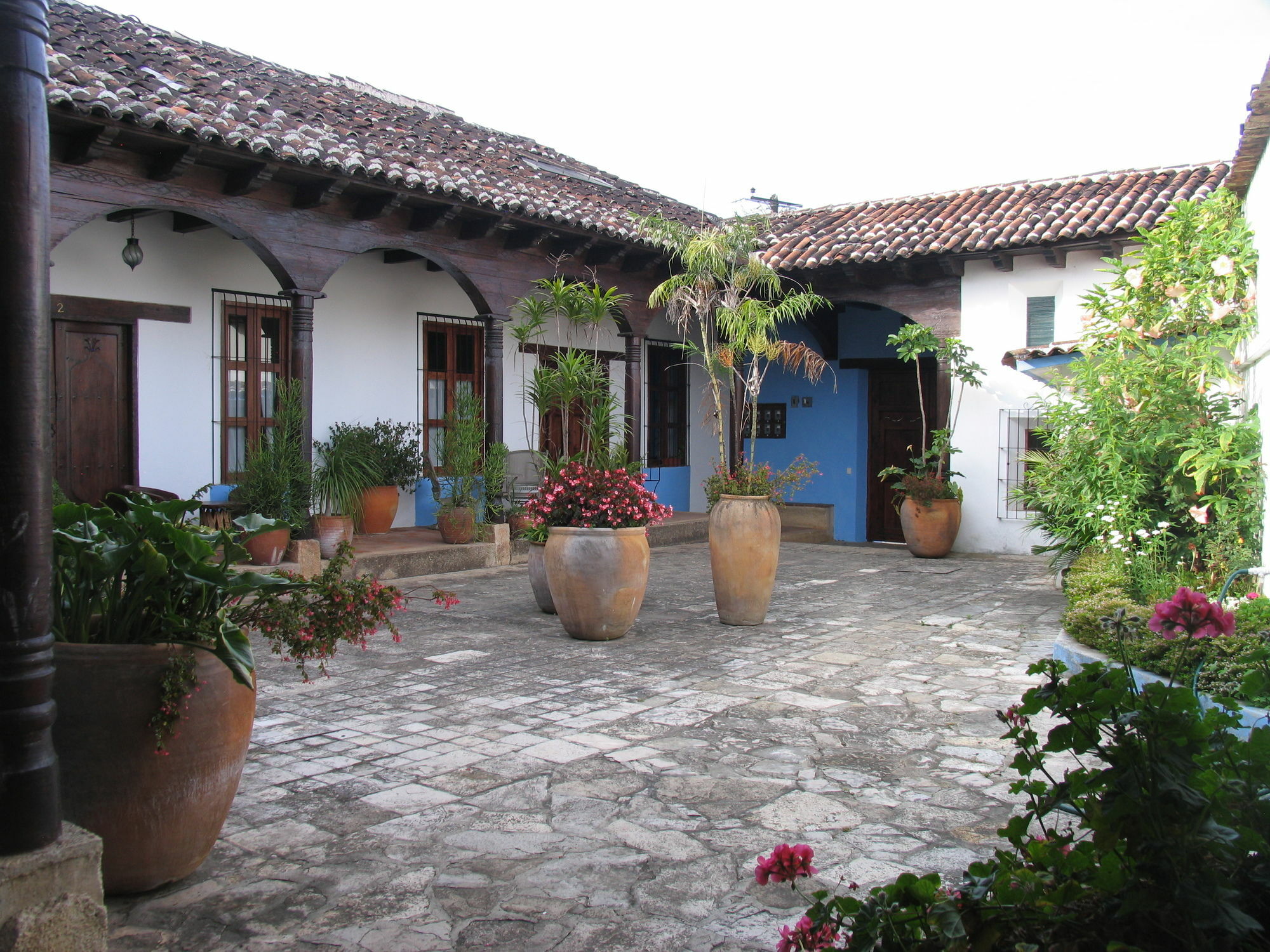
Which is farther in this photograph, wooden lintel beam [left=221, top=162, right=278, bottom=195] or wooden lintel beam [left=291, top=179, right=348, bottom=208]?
wooden lintel beam [left=291, top=179, right=348, bottom=208]

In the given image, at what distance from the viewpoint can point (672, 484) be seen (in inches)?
585

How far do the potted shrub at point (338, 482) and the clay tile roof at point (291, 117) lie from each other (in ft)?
8.42

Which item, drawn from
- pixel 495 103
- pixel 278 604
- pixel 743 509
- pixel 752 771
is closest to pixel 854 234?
pixel 743 509

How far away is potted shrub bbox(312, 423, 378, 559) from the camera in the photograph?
30.1 ft

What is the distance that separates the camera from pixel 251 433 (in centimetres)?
962

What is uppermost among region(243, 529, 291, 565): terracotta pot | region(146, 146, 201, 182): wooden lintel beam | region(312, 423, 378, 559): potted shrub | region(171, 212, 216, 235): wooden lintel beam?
region(146, 146, 201, 182): wooden lintel beam

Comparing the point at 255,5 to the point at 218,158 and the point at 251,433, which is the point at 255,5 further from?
the point at 251,433

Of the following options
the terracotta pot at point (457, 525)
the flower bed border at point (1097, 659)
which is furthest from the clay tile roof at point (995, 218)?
the flower bed border at point (1097, 659)

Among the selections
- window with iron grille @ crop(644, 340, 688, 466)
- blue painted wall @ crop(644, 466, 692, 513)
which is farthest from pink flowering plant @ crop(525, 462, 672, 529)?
window with iron grille @ crop(644, 340, 688, 466)

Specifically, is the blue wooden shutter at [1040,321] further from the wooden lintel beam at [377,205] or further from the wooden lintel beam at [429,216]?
the wooden lintel beam at [377,205]

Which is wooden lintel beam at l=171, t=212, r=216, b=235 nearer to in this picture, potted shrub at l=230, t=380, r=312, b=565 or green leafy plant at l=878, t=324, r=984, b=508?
potted shrub at l=230, t=380, r=312, b=565

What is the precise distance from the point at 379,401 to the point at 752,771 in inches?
307

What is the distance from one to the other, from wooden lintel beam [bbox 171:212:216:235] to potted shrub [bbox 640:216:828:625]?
12.9ft

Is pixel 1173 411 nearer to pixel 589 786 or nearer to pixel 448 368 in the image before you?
pixel 589 786
